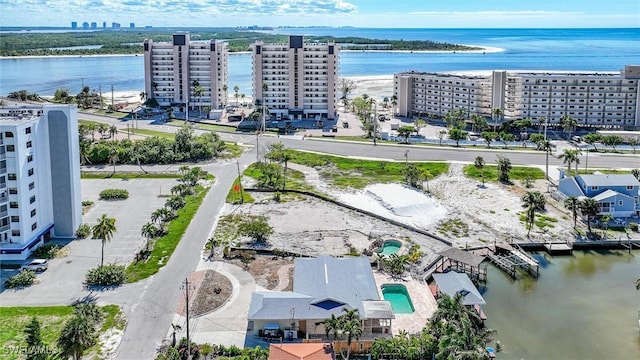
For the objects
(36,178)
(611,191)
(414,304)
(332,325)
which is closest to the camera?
(332,325)

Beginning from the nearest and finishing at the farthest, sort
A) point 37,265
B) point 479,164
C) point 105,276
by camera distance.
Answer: point 105,276 → point 37,265 → point 479,164

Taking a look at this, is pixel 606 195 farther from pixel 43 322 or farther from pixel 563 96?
pixel 43 322

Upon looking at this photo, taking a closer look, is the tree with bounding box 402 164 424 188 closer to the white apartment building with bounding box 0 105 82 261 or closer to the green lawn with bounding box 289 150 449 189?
the green lawn with bounding box 289 150 449 189

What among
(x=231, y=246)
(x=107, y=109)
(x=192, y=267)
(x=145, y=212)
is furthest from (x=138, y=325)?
(x=107, y=109)

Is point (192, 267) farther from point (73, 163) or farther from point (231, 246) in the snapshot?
point (73, 163)

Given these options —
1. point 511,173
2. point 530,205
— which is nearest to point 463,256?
point 530,205
